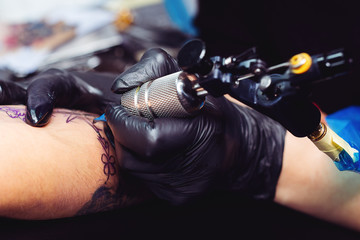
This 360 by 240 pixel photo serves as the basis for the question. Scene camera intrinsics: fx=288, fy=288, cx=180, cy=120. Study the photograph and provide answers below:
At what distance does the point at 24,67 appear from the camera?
1.59m

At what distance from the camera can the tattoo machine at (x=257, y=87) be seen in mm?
492

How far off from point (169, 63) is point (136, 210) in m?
0.44

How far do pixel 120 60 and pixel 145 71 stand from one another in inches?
40.3

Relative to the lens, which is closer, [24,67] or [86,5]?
[24,67]

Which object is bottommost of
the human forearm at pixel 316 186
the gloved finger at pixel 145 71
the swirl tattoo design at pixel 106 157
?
the human forearm at pixel 316 186

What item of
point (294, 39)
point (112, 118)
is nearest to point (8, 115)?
point (112, 118)

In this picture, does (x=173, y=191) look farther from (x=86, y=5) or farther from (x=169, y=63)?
(x=86, y=5)

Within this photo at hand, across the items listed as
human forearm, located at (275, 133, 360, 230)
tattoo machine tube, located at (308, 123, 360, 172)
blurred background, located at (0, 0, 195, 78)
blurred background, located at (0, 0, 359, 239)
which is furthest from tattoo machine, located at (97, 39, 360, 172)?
blurred background, located at (0, 0, 195, 78)

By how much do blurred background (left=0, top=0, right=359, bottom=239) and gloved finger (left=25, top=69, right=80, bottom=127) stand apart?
0.86ft

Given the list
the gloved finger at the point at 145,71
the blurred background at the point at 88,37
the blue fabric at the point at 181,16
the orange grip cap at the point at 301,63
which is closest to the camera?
the orange grip cap at the point at 301,63

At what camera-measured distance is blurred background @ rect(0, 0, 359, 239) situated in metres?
0.80

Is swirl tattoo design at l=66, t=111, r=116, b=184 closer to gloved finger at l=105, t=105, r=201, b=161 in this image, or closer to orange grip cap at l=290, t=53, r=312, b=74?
gloved finger at l=105, t=105, r=201, b=161

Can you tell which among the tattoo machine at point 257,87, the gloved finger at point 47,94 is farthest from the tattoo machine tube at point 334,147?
the gloved finger at point 47,94

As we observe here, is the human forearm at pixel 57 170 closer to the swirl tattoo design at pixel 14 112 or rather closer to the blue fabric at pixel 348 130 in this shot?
the swirl tattoo design at pixel 14 112
